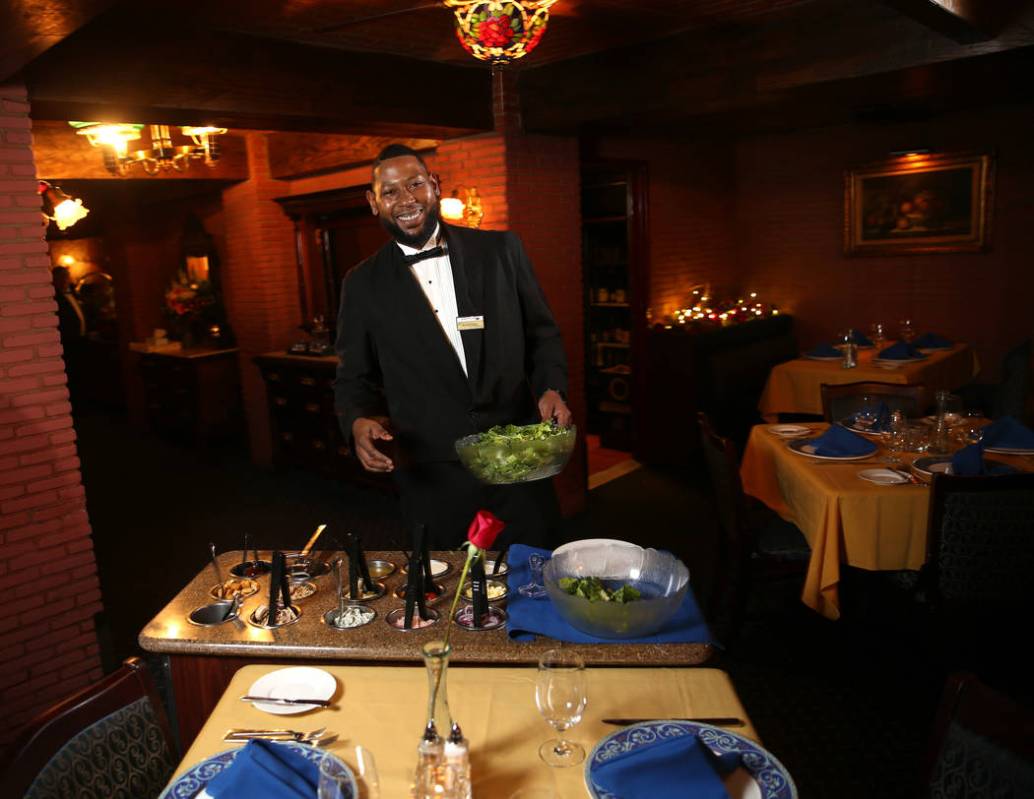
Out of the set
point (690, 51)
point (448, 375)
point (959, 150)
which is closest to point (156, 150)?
point (690, 51)

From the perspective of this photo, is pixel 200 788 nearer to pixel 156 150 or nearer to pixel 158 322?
pixel 156 150

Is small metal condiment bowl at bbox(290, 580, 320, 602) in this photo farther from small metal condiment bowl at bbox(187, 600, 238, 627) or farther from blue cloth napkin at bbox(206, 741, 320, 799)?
blue cloth napkin at bbox(206, 741, 320, 799)

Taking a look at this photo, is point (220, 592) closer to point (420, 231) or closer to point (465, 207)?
point (420, 231)

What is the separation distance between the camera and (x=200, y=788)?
4.75ft

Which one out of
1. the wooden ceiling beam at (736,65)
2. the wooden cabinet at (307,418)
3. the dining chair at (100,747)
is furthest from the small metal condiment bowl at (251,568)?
the wooden cabinet at (307,418)

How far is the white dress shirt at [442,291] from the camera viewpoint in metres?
2.95

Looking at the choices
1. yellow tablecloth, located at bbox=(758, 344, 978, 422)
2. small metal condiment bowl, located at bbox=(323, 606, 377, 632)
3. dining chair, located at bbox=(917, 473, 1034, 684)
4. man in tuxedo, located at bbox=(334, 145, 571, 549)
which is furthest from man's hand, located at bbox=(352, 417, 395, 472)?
yellow tablecloth, located at bbox=(758, 344, 978, 422)

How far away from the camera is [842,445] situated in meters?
3.68

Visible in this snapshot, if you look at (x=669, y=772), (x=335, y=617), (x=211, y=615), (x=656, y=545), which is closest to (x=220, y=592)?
(x=211, y=615)

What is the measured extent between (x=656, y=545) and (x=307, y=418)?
3444mm

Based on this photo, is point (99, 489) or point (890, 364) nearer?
point (890, 364)

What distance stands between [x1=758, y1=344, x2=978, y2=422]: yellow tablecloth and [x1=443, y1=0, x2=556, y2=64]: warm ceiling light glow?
393 centimetres

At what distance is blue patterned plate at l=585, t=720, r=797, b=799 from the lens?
4.55ft

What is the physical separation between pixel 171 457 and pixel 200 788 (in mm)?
7493
